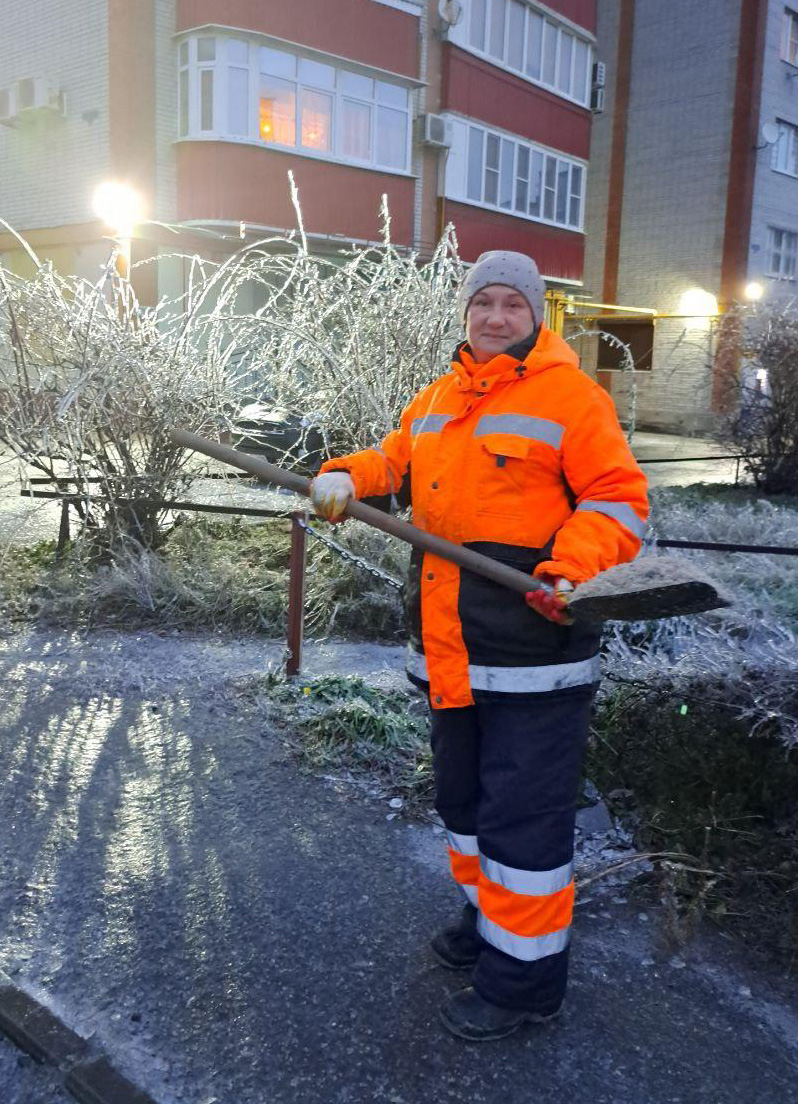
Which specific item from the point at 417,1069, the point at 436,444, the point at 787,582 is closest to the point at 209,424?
the point at 787,582

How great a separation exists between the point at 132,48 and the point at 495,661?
1649cm

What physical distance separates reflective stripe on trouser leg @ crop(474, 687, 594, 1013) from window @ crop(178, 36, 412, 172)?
15.1 m

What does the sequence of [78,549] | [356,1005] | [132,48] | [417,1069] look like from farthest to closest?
[132,48] < [78,549] < [356,1005] < [417,1069]

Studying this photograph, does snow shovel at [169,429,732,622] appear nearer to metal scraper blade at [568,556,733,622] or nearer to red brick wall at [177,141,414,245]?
metal scraper blade at [568,556,733,622]

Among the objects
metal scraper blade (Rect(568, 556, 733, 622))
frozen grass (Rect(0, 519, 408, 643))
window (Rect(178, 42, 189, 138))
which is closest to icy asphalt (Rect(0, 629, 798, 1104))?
metal scraper blade (Rect(568, 556, 733, 622))

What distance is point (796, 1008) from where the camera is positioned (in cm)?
246

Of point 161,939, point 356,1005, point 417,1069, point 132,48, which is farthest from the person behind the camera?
point 132,48

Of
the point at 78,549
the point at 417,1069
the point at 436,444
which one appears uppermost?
the point at 436,444

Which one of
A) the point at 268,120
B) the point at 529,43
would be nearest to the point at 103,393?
the point at 268,120

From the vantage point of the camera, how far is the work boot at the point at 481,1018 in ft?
7.61

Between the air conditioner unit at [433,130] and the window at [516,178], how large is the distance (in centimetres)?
48

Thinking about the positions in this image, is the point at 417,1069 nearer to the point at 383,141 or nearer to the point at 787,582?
the point at 787,582

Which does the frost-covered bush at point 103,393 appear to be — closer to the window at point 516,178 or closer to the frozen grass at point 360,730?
the frozen grass at point 360,730

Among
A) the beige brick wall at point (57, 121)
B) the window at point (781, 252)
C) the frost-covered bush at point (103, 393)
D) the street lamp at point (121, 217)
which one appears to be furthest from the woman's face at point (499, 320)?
the window at point (781, 252)
